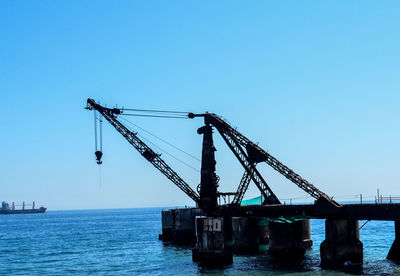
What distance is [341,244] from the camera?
43.4 metres

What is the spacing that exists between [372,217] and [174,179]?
29.6 m

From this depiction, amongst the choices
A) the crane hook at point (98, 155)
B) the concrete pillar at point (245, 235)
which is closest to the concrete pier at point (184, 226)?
the concrete pillar at point (245, 235)

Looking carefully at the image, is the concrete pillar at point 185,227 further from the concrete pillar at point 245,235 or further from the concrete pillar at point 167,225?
the concrete pillar at point 245,235

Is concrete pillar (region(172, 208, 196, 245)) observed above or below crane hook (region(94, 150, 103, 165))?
below

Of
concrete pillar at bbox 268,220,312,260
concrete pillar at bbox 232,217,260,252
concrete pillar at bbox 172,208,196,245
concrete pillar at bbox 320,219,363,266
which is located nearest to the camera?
concrete pillar at bbox 320,219,363,266

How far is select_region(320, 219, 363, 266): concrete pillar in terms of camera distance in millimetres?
43250

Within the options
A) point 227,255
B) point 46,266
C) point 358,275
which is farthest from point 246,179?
point 46,266

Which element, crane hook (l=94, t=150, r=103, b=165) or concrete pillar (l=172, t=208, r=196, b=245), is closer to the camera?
crane hook (l=94, t=150, r=103, b=165)

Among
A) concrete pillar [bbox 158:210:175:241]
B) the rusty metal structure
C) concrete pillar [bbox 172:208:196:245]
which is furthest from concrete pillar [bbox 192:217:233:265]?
concrete pillar [bbox 158:210:175:241]

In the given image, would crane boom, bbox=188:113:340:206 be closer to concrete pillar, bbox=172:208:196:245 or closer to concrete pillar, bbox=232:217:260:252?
concrete pillar, bbox=232:217:260:252

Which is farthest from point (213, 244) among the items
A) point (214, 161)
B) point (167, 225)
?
point (167, 225)

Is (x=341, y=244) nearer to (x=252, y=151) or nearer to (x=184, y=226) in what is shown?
(x=252, y=151)

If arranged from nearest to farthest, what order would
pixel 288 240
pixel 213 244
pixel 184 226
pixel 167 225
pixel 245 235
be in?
pixel 213 244
pixel 288 240
pixel 245 235
pixel 184 226
pixel 167 225

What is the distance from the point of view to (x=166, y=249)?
227ft
